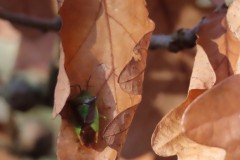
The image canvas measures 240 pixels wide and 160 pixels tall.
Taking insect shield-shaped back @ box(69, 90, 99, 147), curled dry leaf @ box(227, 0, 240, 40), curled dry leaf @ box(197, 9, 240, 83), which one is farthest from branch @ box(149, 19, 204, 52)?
insect shield-shaped back @ box(69, 90, 99, 147)

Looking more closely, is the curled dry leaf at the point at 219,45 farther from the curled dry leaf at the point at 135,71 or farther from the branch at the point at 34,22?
the branch at the point at 34,22

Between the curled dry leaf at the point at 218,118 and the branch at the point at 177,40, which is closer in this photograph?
the curled dry leaf at the point at 218,118

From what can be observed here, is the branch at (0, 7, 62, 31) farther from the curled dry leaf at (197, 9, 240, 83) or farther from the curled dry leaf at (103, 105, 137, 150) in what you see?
the curled dry leaf at (103, 105, 137, 150)

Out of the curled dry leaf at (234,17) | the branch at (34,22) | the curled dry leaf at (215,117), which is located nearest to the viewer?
the curled dry leaf at (215,117)

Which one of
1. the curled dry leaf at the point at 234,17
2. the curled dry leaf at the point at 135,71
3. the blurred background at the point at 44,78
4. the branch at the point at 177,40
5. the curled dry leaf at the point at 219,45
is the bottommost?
the blurred background at the point at 44,78

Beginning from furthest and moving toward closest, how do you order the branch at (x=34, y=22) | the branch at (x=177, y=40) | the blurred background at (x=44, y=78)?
the branch at (x=34, y=22) → the blurred background at (x=44, y=78) → the branch at (x=177, y=40)

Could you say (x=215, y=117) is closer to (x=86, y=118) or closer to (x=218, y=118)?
(x=218, y=118)

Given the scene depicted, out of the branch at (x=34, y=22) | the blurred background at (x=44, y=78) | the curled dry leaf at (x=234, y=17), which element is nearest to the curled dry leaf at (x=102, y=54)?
the curled dry leaf at (x=234, y=17)

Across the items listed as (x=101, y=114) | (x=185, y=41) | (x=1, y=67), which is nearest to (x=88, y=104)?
(x=101, y=114)
